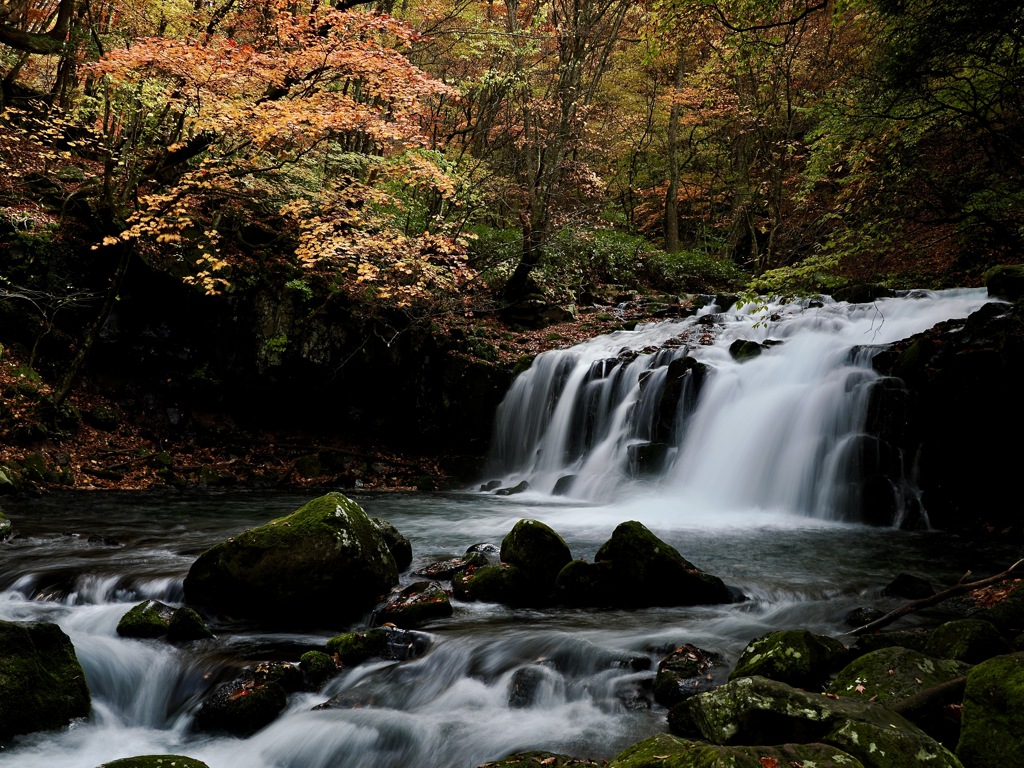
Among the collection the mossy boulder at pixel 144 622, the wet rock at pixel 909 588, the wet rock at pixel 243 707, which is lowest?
the wet rock at pixel 243 707

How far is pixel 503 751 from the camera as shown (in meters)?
4.14

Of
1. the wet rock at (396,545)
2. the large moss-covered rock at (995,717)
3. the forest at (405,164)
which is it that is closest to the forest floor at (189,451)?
the forest at (405,164)

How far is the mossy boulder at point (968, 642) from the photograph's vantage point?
409 centimetres

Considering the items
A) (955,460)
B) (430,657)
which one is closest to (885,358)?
(955,460)

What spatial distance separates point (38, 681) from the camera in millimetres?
4176

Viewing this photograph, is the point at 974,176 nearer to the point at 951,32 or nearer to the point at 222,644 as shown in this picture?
the point at 951,32

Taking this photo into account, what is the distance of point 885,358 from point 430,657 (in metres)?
9.03

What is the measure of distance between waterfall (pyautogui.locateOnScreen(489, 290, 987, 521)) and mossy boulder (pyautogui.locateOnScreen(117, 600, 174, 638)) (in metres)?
8.11

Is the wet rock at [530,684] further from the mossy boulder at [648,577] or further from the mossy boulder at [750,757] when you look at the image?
the mossy boulder at [750,757]

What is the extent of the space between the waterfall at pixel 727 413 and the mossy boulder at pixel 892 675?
6.65 meters

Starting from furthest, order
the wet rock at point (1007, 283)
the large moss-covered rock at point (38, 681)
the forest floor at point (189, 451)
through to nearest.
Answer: the forest floor at point (189, 451) < the wet rock at point (1007, 283) < the large moss-covered rock at point (38, 681)

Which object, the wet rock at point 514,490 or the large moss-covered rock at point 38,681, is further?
the wet rock at point 514,490

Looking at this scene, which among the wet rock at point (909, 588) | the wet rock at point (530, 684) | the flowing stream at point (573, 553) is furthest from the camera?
the wet rock at point (909, 588)

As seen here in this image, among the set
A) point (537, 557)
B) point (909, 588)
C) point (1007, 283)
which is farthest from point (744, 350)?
point (537, 557)
